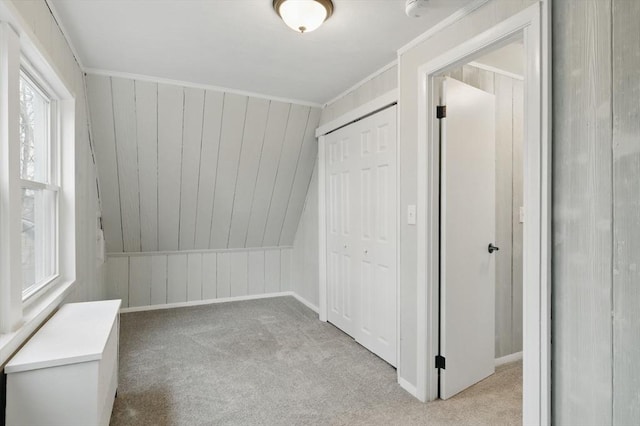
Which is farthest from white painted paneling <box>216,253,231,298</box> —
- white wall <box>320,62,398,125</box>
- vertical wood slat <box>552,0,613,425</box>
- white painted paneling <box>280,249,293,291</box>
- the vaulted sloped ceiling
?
vertical wood slat <box>552,0,613,425</box>

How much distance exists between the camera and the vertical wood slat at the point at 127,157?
2.82 meters

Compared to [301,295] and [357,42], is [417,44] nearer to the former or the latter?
[357,42]

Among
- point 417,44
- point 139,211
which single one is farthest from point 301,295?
point 417,44

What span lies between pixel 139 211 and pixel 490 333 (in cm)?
355

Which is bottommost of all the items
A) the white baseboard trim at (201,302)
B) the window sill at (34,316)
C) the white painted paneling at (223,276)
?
the white baseboard trim at (201,302)

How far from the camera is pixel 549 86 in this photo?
55.4 inches

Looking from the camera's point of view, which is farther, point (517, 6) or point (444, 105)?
point (444, 105)

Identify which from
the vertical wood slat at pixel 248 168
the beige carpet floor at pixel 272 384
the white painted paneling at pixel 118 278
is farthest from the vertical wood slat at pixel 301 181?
the white painted paneling at pixel 118 278

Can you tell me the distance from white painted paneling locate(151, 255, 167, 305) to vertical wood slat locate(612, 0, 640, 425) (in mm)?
4155

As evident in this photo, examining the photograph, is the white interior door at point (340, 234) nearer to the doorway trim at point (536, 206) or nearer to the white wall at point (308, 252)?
the white wall at point (308, 252)

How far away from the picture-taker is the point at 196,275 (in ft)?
14.0

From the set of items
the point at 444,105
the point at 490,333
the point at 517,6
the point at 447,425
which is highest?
the point at 517,6

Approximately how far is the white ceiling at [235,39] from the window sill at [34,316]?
1.57 meters

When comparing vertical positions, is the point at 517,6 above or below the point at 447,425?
above
